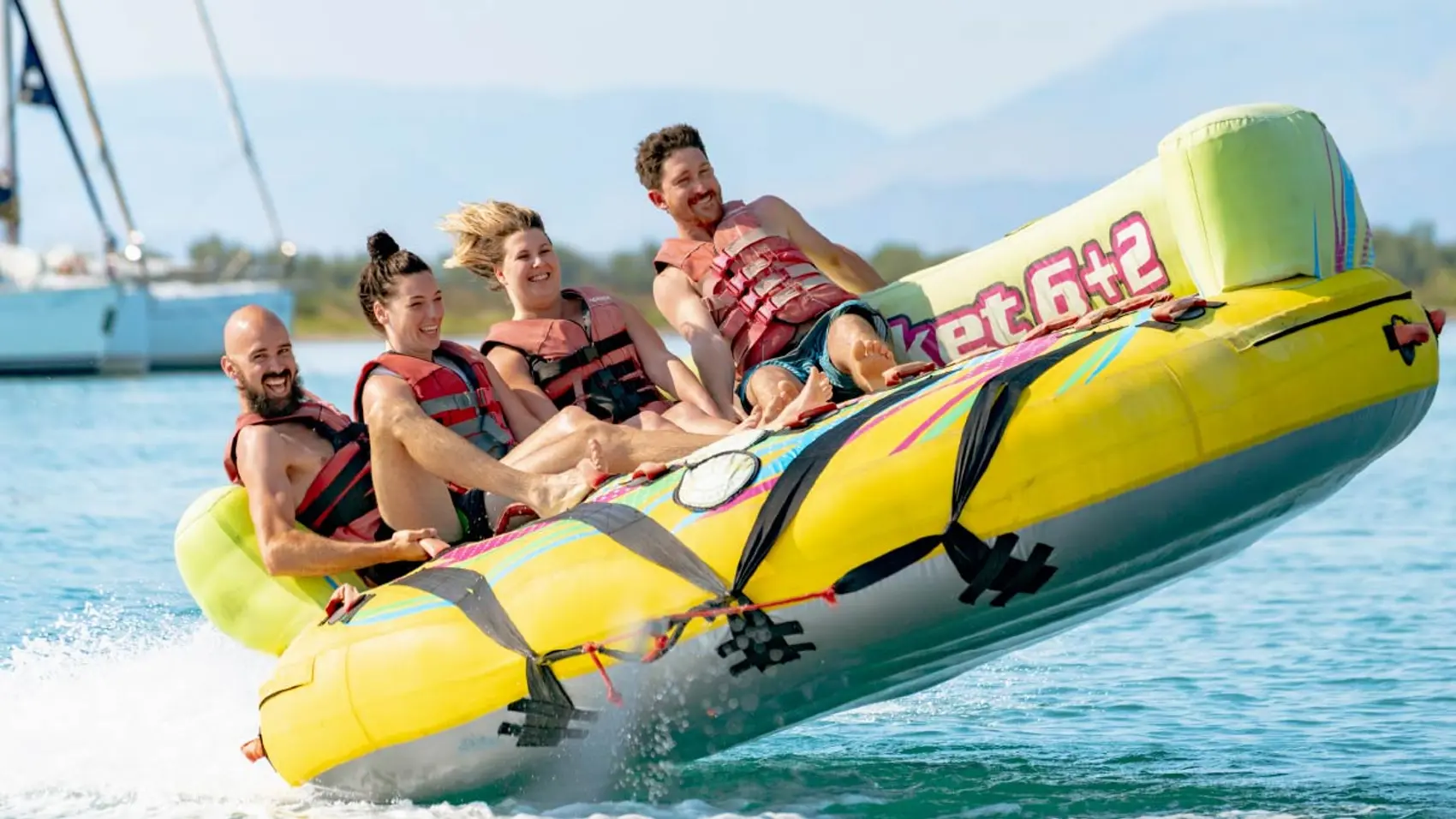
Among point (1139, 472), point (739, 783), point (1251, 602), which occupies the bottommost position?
point (1251, 602)

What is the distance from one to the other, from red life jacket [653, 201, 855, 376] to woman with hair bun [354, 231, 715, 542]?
0.53 m

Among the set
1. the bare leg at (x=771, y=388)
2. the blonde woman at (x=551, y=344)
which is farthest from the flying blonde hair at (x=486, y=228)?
the bare leg at (x=771, y=388)

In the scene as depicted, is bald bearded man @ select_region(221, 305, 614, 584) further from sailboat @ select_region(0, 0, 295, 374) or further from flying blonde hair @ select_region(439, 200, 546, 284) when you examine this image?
sailboat @ select_region(0, 0, 295, 374)

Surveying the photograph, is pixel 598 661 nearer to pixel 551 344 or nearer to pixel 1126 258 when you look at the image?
pixel 551 344

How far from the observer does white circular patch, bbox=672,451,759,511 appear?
4.04m

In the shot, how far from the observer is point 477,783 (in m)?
4.36

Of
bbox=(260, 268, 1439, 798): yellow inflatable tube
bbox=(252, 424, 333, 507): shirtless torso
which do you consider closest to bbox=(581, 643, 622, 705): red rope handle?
bbox=(260, 268, 1439, 798): yellow inflatable tube

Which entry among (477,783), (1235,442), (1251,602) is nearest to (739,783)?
(477,783)

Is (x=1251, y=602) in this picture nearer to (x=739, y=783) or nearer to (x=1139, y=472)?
(x=739, y=783)

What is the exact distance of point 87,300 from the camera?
26.4 meters

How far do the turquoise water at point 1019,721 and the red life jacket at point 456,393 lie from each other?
3.12ft

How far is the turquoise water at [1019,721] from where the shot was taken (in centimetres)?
475

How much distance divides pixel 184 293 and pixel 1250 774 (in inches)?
1037

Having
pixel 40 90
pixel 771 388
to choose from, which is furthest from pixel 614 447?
pixel 40 90
